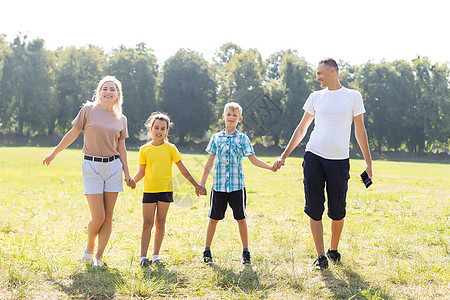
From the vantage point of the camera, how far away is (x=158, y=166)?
189 inches

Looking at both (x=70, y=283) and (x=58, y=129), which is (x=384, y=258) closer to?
(x=70, y=283)

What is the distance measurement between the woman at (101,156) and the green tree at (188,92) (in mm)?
47173

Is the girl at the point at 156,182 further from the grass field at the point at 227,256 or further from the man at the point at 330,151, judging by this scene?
the man at the point at 330,151

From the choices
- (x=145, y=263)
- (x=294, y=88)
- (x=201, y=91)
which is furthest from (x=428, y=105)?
(x=145, y=263)

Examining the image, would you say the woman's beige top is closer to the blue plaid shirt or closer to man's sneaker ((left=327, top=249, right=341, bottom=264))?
the blue plaid shirt

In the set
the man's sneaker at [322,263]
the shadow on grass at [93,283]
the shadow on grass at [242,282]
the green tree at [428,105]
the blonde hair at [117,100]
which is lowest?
the shadow on grass at [93,283]

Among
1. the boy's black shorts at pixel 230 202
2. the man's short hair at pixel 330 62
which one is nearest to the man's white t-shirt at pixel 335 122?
the man's short hair at pixel 330 62

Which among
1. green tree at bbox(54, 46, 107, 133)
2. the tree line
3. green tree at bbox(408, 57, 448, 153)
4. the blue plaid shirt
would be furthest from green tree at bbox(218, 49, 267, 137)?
the blue plaid shirt

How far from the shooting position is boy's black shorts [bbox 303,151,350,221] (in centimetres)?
465

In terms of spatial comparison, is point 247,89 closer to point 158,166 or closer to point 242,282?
point 158,166

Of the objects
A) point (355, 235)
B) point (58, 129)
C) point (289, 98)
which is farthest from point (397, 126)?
point (355, 235)

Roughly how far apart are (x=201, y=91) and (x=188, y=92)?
1900 mm

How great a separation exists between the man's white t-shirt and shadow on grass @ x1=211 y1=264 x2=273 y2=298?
158 cm

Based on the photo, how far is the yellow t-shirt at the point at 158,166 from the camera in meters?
4.75
